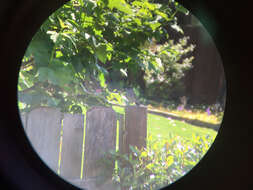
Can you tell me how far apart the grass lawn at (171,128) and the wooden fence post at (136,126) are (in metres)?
0.19

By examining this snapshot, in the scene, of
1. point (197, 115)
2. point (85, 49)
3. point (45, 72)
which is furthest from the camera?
point (197, 115)

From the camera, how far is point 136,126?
6.36 feet

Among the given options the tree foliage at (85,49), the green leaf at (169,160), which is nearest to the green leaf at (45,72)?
the tree foliage at (85,49)

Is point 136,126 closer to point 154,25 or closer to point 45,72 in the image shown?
point 154,25

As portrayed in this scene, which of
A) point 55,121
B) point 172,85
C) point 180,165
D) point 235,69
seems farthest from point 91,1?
point 172,85

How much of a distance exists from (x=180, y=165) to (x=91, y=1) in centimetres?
134

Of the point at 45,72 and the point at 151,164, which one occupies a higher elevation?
the point at 45,72

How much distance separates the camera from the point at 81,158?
1.80m

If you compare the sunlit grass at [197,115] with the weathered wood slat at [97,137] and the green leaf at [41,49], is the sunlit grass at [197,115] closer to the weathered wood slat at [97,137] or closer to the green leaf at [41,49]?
the weathered wood slat at [97,137]

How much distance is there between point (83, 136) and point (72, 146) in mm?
108

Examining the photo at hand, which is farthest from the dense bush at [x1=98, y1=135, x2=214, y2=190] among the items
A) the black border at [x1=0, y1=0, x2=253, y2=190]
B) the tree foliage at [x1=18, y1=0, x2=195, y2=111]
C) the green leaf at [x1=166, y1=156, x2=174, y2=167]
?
the black border at [x1=0, y1=0, x2=253, y2=190]

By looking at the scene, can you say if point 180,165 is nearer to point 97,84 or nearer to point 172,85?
point 97,84

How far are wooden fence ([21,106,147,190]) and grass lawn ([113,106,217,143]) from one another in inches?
11.6

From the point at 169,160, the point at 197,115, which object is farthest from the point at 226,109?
the point at 197,115
